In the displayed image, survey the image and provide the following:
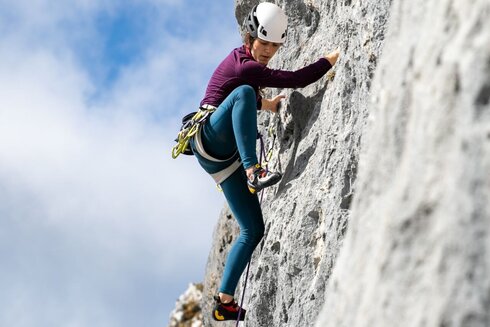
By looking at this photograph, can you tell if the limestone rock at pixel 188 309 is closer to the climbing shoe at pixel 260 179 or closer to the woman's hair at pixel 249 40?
the woman's hair at pixel 249 40

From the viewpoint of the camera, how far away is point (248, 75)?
9117 millimetres

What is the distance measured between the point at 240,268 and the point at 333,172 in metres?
1.65

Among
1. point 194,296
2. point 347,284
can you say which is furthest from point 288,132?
point 194,296

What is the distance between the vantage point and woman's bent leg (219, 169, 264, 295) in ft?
30.9

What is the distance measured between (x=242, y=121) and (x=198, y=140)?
86 centimetres

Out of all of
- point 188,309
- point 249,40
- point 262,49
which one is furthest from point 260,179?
point 188,309

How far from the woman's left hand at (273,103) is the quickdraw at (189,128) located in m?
0.93

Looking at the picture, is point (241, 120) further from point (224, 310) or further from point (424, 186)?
point (424, 186)

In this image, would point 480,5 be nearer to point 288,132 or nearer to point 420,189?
point 420,189

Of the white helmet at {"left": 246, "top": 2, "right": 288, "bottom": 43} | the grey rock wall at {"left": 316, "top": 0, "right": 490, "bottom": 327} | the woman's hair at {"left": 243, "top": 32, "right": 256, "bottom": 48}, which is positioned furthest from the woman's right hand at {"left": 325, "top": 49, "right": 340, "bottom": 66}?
the grey rock wall at {"left": 316, "top": 0, "right": 490, "bottom": 327}

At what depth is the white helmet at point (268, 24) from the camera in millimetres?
9266

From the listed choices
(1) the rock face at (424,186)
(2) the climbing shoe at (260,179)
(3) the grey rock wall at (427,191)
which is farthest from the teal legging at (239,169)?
(3) the grey rock wall at (427,191)

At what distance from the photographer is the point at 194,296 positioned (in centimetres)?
2544

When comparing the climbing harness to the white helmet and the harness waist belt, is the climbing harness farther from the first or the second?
the white helmet
